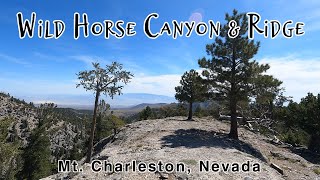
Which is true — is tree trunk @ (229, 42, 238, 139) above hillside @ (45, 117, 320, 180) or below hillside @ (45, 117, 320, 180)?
above

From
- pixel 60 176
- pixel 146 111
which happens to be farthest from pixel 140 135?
pixel 146 111

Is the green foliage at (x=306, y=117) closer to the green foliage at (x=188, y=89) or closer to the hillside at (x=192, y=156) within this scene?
the hillside at (x=192, y=156)

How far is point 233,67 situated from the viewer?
31938mm

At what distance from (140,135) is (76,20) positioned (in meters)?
14.9

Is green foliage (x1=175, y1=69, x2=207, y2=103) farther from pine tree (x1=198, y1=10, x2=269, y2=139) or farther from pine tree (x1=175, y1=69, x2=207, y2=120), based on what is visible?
pine tree (x1=198, y1=10, x2=269, y2=139)

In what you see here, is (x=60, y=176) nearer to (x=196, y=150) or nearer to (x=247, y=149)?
(x=196, y=150)

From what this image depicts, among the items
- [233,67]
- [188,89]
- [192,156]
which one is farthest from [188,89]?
[192,156]

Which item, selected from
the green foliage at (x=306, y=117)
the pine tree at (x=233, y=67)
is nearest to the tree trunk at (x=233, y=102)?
the pine tree at (x=233, y=67)

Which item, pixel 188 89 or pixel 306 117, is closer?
pixel 306 117

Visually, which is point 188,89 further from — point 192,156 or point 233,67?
point 192,156

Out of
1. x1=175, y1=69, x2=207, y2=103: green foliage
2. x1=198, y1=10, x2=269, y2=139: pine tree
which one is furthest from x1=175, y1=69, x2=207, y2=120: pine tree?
x1=198, y1=10, x2=269, y2=139: pine tree

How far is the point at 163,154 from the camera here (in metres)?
20.8

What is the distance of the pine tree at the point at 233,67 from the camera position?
30.9 meters

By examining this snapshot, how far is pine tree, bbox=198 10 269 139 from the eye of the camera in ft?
101
